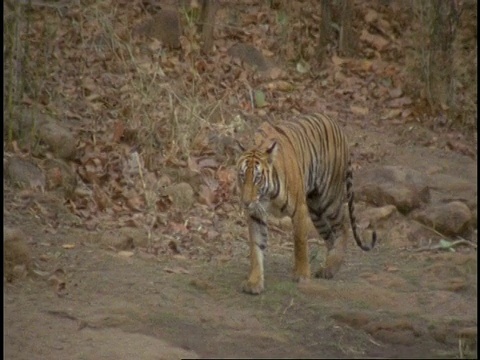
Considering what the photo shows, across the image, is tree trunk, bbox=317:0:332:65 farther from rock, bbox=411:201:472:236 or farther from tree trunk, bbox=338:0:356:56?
rock, bbox=411:201:472:236

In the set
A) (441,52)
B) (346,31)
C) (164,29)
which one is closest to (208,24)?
(164,29)

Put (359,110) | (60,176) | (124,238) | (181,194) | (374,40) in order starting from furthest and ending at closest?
(374,40), (359,110), (181,194), (60,176), (124,238)

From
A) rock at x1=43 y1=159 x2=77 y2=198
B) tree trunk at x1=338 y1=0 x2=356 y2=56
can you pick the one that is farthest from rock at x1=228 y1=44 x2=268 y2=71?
rock at x1=43 y1=159 x2=77 y2=198

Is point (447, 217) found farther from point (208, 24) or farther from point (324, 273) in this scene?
point (208, 24)

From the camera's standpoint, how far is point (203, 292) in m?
6.94

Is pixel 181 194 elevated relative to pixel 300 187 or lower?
lower

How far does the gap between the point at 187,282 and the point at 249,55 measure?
595 centimetres

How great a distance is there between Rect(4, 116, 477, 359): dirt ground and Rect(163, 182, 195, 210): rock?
0.71 m

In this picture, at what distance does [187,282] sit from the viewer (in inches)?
281

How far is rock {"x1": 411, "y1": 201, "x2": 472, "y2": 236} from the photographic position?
23.8 ft

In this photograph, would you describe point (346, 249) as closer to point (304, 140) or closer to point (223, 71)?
point (304, 140)

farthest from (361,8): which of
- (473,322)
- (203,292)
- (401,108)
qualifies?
(473,322)

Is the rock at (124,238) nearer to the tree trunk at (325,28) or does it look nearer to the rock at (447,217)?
the rock at (447,217)

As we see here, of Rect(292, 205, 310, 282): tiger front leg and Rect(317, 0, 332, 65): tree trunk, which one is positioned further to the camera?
Rect(317, 0, 332, 65): tree trunk
